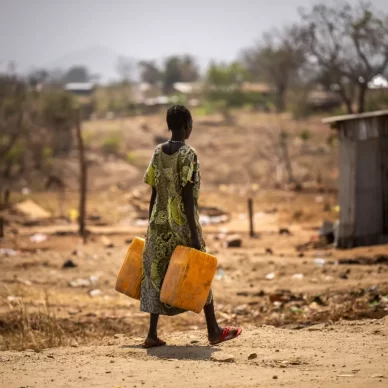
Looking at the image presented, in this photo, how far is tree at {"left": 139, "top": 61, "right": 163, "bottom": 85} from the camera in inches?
3415

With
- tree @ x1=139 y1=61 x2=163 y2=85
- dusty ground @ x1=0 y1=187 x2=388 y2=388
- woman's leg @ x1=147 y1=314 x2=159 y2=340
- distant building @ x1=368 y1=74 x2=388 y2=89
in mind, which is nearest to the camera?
dusty ground @ x1=0 y1=187 x2=388 y2=388

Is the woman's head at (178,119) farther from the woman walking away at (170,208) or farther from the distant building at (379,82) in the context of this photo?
the distant building at (379,82)

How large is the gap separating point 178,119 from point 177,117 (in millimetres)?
15

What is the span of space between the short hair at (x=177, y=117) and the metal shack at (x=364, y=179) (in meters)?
7.08

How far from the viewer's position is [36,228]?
1711cm

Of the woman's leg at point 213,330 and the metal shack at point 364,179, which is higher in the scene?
the metal shack at point 364,179

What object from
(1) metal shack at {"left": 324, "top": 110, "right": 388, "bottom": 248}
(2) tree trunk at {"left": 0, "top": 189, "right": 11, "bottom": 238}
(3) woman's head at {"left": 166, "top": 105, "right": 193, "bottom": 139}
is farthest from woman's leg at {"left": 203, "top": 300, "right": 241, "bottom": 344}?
(2) tree trunk at {"left": 0, "top": 189, "right": 11, "bottom": 238}

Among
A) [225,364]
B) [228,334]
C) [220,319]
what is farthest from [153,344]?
[220,319]

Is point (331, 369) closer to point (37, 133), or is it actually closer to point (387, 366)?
point (387, 366)

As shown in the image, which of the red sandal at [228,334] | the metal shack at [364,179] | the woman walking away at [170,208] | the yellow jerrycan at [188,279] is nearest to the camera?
the yellow jerrycan at [188,279]

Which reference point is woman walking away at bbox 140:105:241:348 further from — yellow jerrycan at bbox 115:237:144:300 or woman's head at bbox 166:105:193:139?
yellow jerrycan at bbox 115:237:144:300

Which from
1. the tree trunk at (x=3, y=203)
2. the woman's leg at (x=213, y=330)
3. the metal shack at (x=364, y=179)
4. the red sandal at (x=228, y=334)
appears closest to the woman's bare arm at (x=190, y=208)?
the woman's leg at (x=213, y=330)

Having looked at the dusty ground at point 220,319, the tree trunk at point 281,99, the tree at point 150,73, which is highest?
the tree at point 150,73

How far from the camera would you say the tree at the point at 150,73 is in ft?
285
